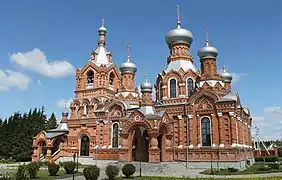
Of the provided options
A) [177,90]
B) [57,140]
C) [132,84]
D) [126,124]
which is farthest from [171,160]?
[57,140]

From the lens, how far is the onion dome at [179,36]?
1362 inches

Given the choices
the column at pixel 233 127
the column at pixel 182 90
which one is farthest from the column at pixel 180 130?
the column at pixel 233 127

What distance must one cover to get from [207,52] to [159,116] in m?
10.0

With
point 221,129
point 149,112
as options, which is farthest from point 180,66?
point 221,129

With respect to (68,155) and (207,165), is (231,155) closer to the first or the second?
(207,165)

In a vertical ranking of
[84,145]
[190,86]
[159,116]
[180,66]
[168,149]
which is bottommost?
[168,149]

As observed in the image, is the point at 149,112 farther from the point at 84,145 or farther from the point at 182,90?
the point at 84,145

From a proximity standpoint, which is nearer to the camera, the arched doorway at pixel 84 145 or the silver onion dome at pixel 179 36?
the silver onion dome at pixel 179 36

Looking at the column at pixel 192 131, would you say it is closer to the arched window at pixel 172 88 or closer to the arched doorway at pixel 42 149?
the arched window at pixel 172 88

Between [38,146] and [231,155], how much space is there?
85.7 ft

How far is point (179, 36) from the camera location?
113 ft

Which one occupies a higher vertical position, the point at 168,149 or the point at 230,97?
the point at 230,97

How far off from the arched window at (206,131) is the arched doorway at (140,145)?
248 inches

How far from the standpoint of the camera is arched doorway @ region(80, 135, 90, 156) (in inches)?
1454
